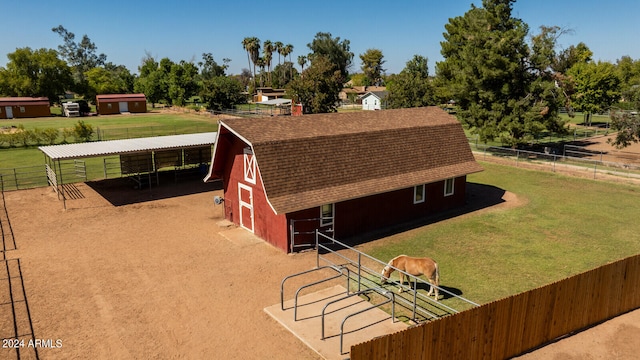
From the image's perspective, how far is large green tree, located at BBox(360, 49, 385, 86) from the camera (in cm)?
13762

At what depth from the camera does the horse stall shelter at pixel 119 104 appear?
78.4 m

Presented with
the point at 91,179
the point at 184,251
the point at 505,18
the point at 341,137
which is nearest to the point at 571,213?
the point at 341,137

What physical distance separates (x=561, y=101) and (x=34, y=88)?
86357 mm

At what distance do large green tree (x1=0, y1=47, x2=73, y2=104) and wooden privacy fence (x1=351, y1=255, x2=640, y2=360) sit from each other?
300 feet

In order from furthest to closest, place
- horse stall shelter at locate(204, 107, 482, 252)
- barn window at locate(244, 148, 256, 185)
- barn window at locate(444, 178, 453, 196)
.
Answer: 1. barn window at locate(444, 178, 453, 196)
2. barn window at locate(244, 148, 256, 185)
3. horse stall shelter at locate(204, 107, 482, 252)

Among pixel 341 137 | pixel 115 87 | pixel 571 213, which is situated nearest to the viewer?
pixel 341 137

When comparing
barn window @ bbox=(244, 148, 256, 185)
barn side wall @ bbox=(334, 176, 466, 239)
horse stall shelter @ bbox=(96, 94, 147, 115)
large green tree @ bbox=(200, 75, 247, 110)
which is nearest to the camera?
barn window @ bbox=(244, 148, 256, 185)

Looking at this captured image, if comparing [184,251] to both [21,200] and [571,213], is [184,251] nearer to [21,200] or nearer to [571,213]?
[21,200]

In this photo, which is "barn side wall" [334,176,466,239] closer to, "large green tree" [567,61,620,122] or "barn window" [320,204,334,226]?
A: "barn window" [320,204,334,226]

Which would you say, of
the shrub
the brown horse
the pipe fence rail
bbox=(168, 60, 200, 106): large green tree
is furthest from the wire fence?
bbox=(168, 60, 200, 106): large green tree

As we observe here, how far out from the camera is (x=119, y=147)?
93.8 feet

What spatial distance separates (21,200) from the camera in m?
26.4

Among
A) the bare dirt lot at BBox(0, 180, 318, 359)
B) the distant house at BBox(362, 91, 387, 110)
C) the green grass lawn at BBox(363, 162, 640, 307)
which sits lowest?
the bare dirt lot at BBox(0, 180, 318, 359)

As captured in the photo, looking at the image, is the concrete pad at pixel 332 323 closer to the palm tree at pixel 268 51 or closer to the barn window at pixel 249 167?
the barn window at pixel 249 167
